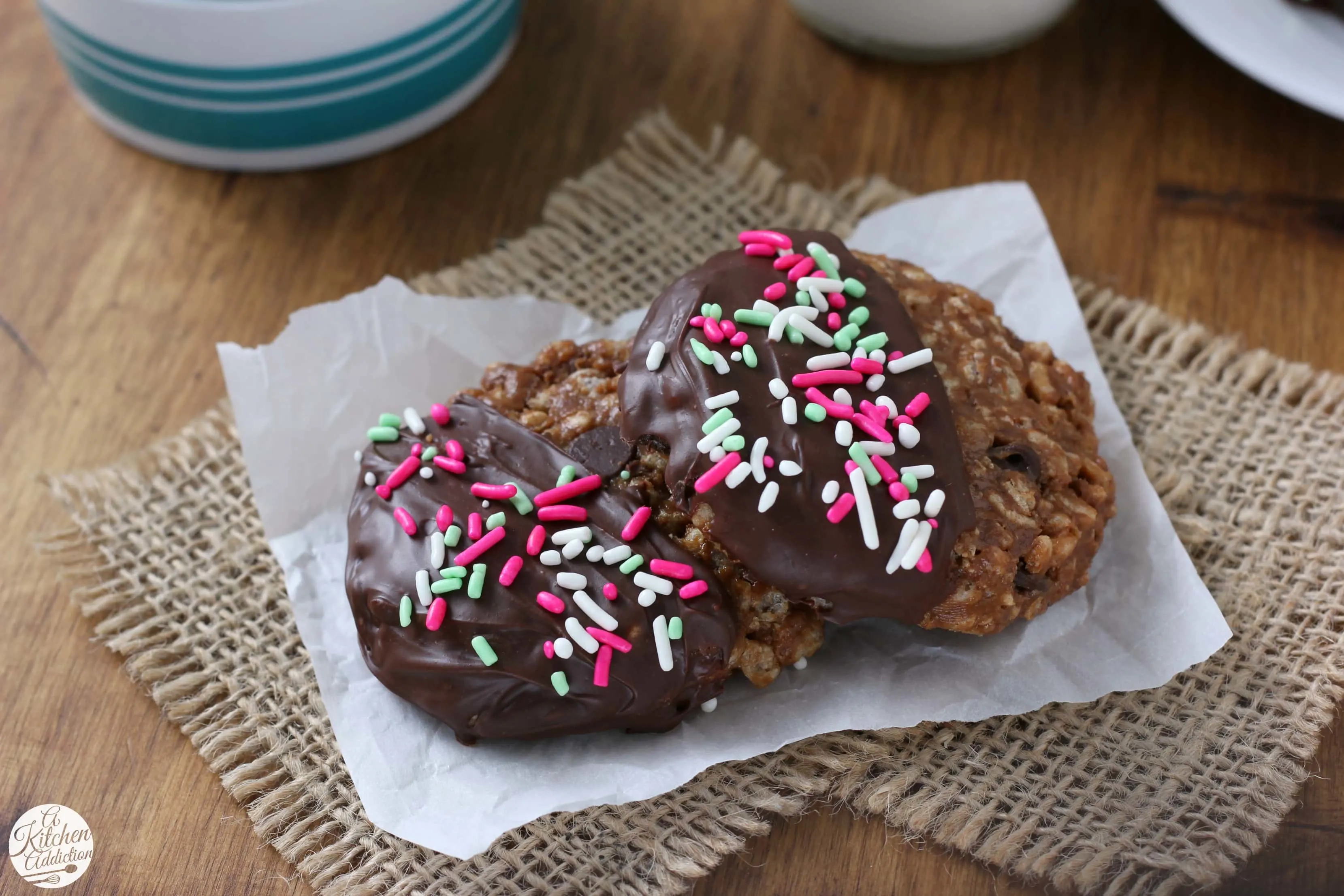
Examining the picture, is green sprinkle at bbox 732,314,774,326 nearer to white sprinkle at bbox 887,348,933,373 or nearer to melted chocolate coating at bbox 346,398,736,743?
white sprinkle at bbox 887,348,933,373

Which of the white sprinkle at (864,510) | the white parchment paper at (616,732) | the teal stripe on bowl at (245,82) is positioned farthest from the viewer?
the teal stripe on bowl at (245,82)

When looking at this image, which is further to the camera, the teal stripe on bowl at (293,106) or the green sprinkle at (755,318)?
the teal stripe on bowl at (293,106)

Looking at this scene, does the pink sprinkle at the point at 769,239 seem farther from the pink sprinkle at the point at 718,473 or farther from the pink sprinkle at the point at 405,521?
the pink sprinkle at the point at 405,521

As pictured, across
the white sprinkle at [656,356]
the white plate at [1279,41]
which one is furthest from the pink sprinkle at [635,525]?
the white plate at [1279,41]

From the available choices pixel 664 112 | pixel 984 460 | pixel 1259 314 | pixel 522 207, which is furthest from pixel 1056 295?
pixel 522 207

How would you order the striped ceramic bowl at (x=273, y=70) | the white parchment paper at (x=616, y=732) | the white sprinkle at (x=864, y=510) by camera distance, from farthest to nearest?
1. the striped ceramic bowl at (x=273, y=70)
2. the white parchment paper at (x=616, y=732)
3. the white sprinkle at (x=864, y=510)

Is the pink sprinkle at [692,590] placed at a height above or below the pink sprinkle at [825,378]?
below

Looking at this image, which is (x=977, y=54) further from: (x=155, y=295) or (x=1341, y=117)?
(x=155, y=295)
